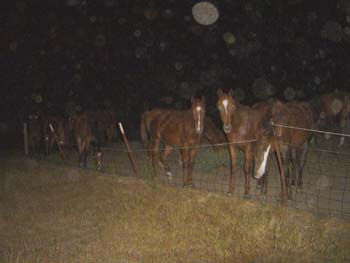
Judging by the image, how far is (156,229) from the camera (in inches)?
286

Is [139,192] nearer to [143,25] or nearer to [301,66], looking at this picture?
[301,66]

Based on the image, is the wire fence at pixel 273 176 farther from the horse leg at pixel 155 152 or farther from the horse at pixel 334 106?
the horse at pixel 334 106

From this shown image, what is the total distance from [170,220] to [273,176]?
392 centimetres

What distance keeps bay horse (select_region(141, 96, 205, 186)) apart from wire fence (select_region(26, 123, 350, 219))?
259mm

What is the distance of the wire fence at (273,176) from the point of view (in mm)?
8141

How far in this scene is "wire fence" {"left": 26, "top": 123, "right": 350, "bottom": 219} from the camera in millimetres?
8141

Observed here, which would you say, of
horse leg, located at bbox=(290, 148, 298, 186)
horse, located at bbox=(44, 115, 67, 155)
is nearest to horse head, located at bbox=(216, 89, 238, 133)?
horse leg, located at bbox=(290, 148, 298, 186)

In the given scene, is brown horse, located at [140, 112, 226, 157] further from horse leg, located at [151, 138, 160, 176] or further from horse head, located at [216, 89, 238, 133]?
horse head, located at [216, 89, 238, 133]

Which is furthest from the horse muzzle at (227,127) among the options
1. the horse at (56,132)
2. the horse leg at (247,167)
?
the horse at (56,132)

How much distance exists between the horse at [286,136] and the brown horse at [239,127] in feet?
1.03

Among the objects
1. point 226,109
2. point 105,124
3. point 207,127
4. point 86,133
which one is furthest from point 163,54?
point 226,109

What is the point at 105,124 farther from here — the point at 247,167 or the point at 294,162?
the point at 294,162

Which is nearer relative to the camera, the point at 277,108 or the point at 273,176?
the point at 277,108

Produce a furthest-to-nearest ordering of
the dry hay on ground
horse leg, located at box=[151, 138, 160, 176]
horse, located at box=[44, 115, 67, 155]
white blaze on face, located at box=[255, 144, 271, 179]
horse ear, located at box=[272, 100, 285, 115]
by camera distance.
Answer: horse, located at box=[44, 115, 67, 155] < horse leg, located at box=[151, 138, 160, 176] < horse ear, located at box=[272, 100, 285, 115] < white blaze on face, located at box=[255, 144, 271, 179] < the dry hay on ground
